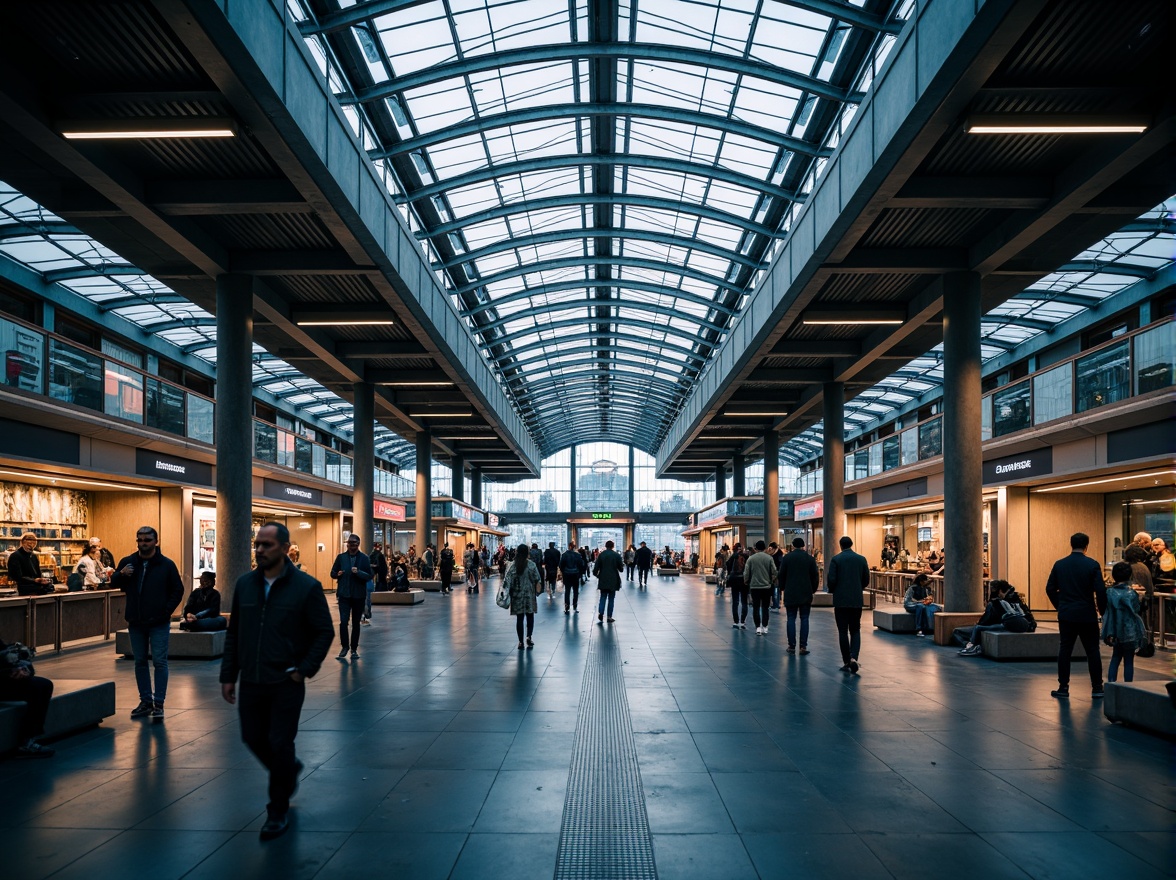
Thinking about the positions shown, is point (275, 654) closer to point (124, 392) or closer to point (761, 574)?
point (761, 574)

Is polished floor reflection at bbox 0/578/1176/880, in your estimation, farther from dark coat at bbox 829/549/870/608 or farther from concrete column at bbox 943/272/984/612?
concrete column at bbox 943/272/984/612

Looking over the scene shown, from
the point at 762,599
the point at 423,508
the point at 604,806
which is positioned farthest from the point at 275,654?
the point at 423,508

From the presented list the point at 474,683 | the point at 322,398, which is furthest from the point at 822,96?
the point at 322,398

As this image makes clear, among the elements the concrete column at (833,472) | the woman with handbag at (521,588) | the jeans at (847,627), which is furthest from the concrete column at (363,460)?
the jeans at (847,627)

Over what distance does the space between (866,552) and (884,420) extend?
16.2 meters

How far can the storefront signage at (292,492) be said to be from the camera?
77.7 ft

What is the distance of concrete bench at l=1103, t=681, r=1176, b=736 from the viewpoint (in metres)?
7.41

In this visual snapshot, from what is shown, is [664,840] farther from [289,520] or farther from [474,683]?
[289,520]

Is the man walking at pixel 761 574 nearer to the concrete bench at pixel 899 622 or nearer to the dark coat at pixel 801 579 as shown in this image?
the dark coat at pixel 801 579

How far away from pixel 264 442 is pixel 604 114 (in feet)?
41.7

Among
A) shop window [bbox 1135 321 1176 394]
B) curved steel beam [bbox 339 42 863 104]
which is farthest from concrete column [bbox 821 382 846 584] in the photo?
curved steel beam [bbox 339 42 863 104]

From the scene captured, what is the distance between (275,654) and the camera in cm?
522

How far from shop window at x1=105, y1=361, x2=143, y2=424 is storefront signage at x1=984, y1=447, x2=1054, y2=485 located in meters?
18.0

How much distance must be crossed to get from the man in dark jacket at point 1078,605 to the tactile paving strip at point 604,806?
4.80 m
